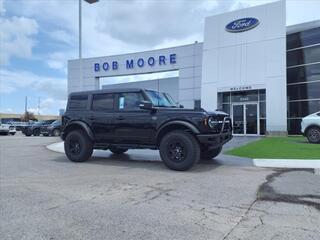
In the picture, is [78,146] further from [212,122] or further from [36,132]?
[36,132]

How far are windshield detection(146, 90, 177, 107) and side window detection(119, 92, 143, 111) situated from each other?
0.31 metres

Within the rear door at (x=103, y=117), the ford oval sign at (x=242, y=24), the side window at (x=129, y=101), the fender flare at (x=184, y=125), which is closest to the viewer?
the fender flare at (x=184, y=125)

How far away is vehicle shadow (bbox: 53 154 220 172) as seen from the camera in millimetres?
9680

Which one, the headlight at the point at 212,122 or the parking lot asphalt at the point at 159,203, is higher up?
the headlight at the point at 212,122

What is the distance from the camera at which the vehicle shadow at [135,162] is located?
968 centimetres

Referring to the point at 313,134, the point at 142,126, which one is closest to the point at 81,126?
the point at 142,126

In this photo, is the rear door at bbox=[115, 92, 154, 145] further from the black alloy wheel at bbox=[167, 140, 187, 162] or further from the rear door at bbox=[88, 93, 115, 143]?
the black alloy wheel at bbox=[167, 140, 187, 162]

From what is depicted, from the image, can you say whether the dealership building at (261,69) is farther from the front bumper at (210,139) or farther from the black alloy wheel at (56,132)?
the front bumper at (210,139)

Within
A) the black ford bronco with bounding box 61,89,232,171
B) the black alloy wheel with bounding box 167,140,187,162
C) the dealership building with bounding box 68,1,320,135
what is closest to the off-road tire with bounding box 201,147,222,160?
the black ford bronco with bounding box 61,89,232,171

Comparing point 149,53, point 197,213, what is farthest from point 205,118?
point 149,53

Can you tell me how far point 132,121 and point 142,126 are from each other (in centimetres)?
38

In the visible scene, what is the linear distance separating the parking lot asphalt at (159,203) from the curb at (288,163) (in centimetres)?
66

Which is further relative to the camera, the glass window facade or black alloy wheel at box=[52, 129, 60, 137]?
black alloy wheel at box=[52, 129, 60, 137]

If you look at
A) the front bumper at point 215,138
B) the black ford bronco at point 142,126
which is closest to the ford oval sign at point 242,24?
the black ford bronco at point 142,126
